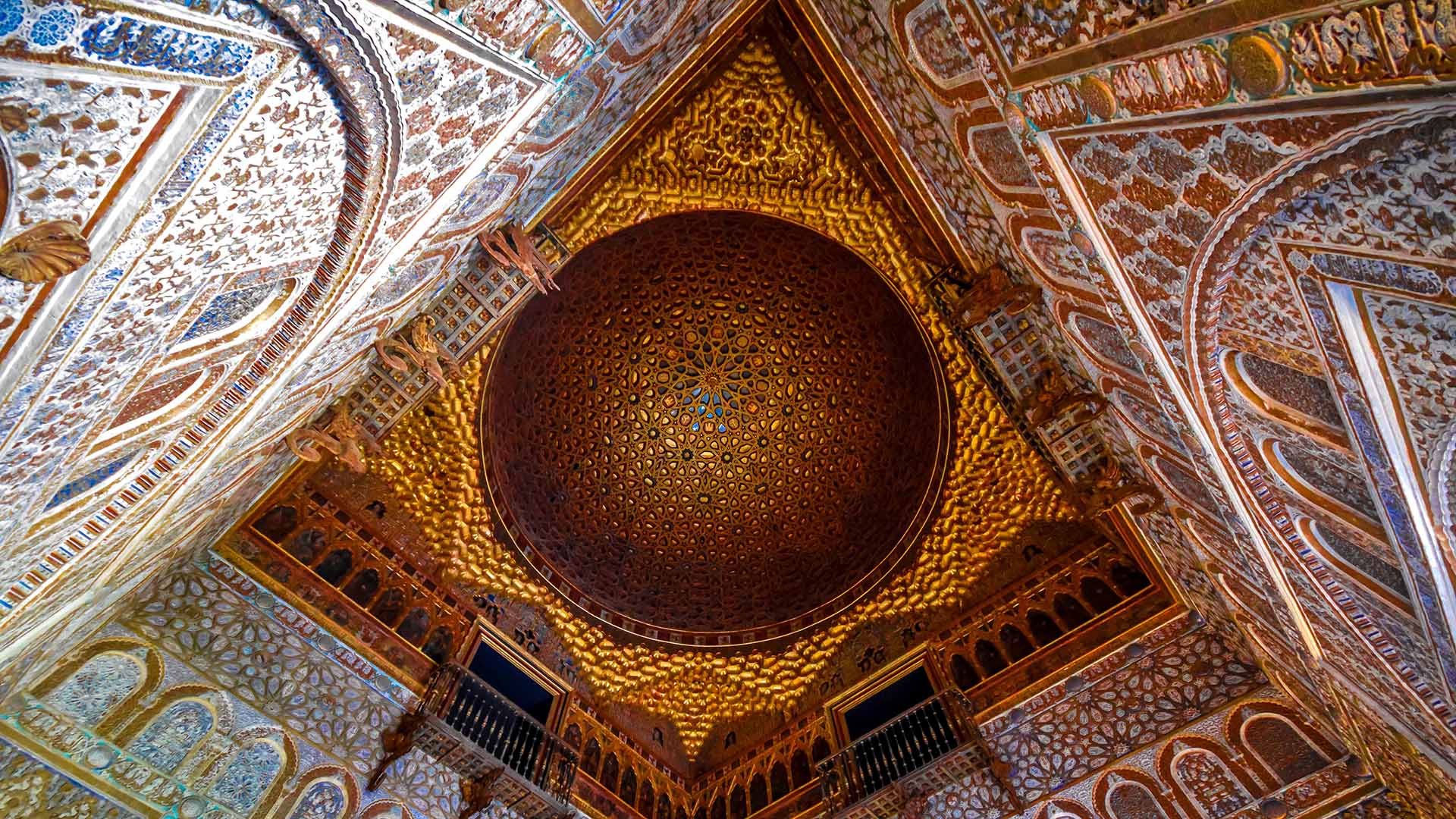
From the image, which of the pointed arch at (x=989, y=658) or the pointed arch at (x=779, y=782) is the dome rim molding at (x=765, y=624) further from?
the pointed arch at (x=779, y=782)

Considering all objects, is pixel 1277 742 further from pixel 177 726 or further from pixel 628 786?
pixel 177 726

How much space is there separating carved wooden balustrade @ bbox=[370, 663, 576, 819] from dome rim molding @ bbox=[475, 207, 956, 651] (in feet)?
5.04

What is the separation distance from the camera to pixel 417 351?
5805 millimetres

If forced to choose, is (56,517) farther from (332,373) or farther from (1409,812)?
(1409,812)

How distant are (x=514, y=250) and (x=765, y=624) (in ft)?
16.7

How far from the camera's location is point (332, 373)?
5109 millimetres

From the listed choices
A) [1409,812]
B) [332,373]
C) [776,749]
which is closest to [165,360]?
[332,373]

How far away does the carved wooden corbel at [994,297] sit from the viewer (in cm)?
534

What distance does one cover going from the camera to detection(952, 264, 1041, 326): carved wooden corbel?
534 centimetres

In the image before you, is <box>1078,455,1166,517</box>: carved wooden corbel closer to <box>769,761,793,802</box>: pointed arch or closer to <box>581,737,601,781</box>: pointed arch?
<box>769,761,793,802</box>: pointed arch

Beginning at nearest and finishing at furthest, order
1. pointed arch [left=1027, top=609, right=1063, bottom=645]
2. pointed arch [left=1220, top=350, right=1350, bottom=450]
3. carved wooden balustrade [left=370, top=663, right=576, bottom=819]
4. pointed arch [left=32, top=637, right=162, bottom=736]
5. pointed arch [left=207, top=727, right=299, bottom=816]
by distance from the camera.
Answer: pointed arch [left=1220, top=350, right=1350, bottom=450] → pointed arch [left=32, top=637, right=162, bottom=736] → pointed arch [left=207, top=727, right=299, bottom=816] → carved wooden balustrade [left=370, top=663, right=576, bottom=819] → pointed arch [left=1027, top=609, right=1063, bottom=645]

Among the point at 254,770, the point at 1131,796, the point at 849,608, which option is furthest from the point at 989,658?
the point at 254,770

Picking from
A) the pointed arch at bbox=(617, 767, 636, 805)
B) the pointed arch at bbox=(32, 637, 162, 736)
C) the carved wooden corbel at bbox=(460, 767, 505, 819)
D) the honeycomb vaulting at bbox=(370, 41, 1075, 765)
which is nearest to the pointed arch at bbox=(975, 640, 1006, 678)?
the honeycomb vaulting at bbox=(370, 41, 1075, 765)

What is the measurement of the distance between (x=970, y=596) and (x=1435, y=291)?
591 centimetres
